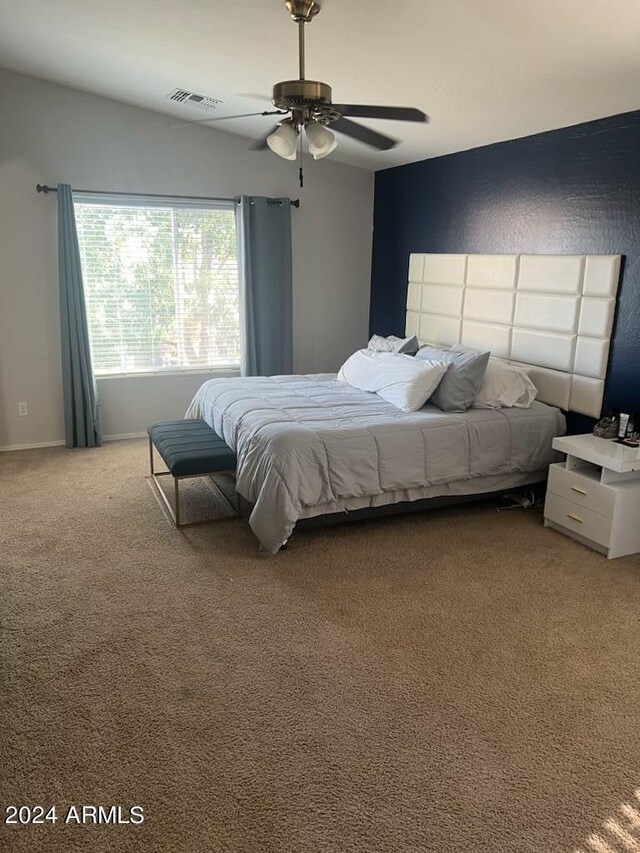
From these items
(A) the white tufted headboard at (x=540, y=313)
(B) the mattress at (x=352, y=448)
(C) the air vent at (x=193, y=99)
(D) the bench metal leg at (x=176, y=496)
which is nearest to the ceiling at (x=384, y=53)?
(C) the air vent at (x=193, y=99)

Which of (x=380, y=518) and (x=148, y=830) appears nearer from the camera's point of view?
(x=148, y=830)

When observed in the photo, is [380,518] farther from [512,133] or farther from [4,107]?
[4,107]

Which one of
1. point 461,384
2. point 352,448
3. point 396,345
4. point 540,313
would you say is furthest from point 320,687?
point 396,345

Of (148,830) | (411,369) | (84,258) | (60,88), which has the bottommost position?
(148,830)

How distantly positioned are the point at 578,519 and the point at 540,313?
1438 millimetres

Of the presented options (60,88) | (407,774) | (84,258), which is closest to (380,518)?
(407,774)

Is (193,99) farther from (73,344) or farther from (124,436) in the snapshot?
(124,436)

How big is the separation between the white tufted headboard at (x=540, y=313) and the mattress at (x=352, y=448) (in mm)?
273

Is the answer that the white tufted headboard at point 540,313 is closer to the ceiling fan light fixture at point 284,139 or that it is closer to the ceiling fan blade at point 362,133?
the ceiling fan blade at point 362,133

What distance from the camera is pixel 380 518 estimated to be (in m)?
3.93

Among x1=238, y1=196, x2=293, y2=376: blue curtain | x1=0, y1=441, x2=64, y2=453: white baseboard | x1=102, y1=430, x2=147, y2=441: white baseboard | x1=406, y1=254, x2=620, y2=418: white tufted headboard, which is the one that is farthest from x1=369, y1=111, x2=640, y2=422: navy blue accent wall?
x1=0, y1=441, x2=64, y2=453: white baseboard

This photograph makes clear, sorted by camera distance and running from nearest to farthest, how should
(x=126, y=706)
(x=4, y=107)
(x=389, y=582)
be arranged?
(x=126, y=706), (x=389, y=582), (x=4, y=107)

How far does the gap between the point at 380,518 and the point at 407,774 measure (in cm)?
201

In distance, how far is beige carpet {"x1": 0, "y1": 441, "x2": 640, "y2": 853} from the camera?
1.84 meters
